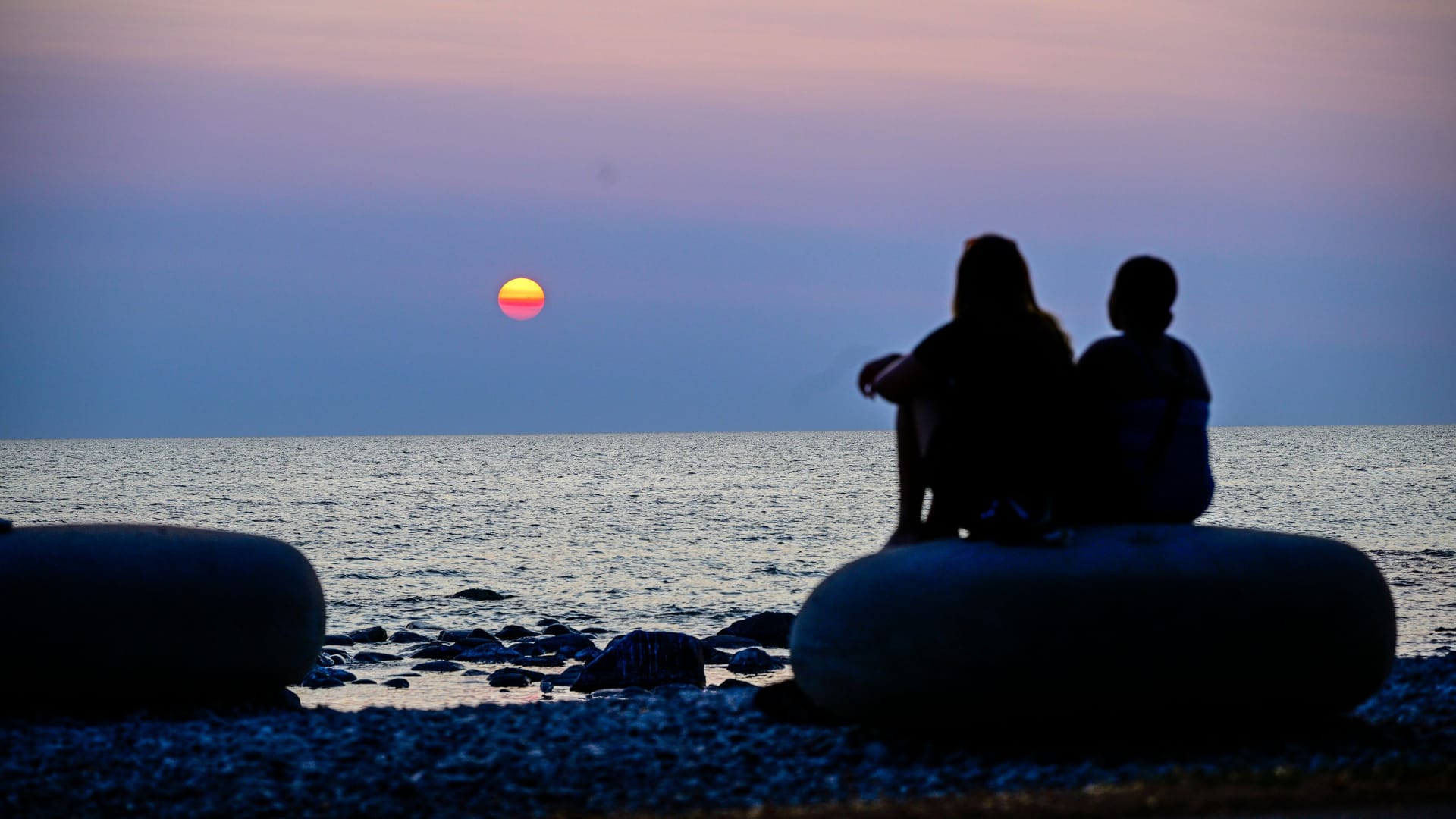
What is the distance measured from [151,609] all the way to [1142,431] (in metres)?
6.22

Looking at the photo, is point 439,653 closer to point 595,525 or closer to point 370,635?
point 370,635

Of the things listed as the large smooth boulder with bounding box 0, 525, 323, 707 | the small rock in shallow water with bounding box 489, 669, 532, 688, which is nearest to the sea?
the small rock in shallow water with bounding box 489, 669, 532, 688

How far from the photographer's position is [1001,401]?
22.3 feet

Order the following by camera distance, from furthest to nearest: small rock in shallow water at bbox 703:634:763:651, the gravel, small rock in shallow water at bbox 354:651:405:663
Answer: small rock in shallow water at bbox 703:634:763:651, small rock in shallow water at bbox 354:651:405:663, the gravel

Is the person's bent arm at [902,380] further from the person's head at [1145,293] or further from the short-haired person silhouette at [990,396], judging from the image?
the person's head at [1145,293]

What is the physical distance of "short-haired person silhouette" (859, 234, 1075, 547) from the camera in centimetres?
680

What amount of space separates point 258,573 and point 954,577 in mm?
5077

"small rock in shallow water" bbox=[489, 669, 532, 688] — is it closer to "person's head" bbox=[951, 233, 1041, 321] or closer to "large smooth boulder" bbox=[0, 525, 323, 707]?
"large smooth boulder" bbox=[0, 525, 323, 707]

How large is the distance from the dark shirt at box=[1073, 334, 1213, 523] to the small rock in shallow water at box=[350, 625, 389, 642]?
18740 mm

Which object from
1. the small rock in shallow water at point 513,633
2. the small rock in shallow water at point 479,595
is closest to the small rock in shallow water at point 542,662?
the small rock in shallow water at point 513,633

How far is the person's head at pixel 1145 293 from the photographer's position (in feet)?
23.2

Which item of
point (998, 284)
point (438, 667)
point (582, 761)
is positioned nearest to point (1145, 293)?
point (998, 284)

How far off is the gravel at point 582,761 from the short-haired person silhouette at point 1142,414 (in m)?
1.23

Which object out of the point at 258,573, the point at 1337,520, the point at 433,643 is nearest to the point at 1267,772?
the point at 258,573
